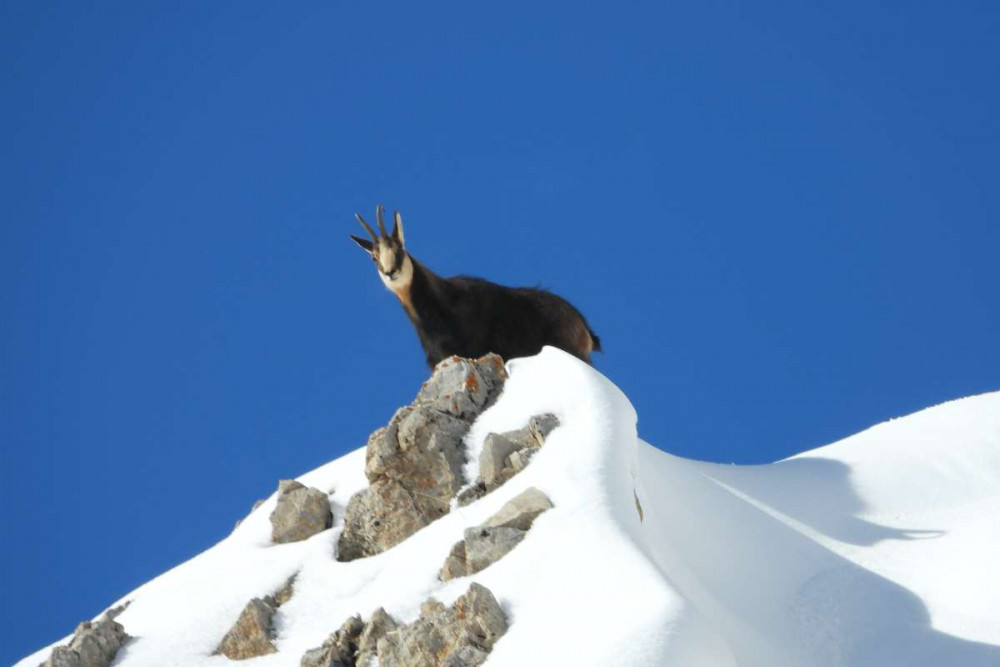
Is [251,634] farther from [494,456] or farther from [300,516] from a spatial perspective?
[494,456]

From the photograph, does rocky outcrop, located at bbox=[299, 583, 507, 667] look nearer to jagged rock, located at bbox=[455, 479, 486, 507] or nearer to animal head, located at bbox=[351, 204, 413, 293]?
jagged rock, located at bbox=[455, 479, 486, 507]

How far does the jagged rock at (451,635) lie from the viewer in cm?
756

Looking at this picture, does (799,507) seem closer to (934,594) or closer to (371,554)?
(934,594)

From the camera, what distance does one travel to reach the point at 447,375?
37.2 feet

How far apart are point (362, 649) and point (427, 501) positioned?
208cm

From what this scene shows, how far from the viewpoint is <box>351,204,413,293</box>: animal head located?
42.3 feet

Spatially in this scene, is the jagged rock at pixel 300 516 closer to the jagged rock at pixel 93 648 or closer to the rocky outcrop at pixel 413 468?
the rocky outcrop at pixel 413 468

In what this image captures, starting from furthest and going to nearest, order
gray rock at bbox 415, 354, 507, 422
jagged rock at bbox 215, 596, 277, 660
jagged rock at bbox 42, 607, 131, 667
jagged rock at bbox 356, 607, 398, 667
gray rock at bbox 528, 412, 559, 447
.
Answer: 1. gray rock at bbox 415, 354, 507, 422
2. jagged rock at bbox 42, 607, 131, 667
3. gray rock at bbox 528, 412, 559, 447
4. jagged rock at bbox 215, 596, 277, 660
5. jagged rock at bbox 356, 607, 398, 667

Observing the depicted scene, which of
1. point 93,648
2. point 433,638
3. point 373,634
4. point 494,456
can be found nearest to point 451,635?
point 433,638

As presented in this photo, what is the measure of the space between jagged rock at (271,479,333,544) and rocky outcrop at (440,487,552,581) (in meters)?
2.53

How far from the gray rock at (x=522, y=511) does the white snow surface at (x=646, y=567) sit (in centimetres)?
8

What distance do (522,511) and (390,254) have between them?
4.77 metres

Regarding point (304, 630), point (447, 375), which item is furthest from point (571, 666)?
point (447, 375)

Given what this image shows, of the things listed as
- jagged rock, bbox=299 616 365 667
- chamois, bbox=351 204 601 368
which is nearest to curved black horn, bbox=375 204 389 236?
chamois, bbox=351 204 601 368
